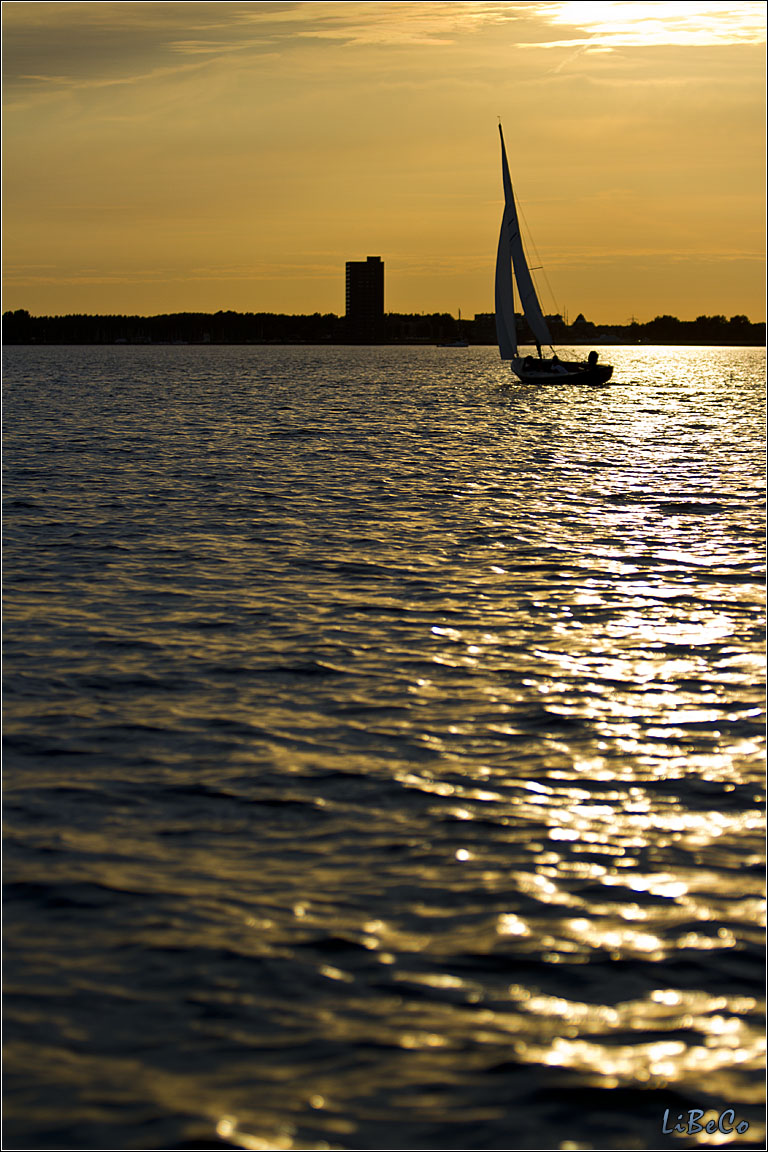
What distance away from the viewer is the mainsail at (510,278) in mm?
106125

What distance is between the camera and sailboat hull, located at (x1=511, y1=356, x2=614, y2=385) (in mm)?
113062

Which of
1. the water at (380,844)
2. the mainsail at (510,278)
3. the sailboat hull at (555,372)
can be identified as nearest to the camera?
the water at (380,844)

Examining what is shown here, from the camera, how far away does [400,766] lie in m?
12.9

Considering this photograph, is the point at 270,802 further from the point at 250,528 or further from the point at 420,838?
the point at 250,528

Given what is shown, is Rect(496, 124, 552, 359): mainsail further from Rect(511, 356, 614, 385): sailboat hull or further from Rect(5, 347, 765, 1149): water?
Rect(5, 347, 765, 1149): water

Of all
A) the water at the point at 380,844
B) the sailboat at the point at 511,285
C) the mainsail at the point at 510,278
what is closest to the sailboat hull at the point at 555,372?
the sailboat at the point at 511,285

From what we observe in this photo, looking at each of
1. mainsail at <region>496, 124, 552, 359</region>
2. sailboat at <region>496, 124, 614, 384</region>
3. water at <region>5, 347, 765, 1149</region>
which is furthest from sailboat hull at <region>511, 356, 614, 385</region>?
water at <region>5, 347, 765, 1149</region>

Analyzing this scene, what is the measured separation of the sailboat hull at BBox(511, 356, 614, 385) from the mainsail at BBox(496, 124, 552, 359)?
5.11 metres

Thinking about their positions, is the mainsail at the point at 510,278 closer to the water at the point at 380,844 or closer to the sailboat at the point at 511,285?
the sailboat at the point at 511,285

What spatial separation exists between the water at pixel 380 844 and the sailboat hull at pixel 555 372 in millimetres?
87938

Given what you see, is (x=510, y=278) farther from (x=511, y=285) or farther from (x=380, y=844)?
(x=380, y=844)

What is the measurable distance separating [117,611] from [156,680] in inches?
182

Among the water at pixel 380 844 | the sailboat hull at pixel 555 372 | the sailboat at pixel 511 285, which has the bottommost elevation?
the water at pixel 380 844

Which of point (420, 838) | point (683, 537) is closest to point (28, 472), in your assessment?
point (683, 537)
